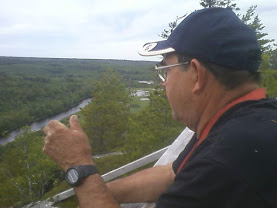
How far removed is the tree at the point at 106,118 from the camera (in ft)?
83.7

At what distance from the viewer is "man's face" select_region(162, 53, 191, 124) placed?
1416 millimetres

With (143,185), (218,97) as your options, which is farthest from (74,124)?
(218,97)

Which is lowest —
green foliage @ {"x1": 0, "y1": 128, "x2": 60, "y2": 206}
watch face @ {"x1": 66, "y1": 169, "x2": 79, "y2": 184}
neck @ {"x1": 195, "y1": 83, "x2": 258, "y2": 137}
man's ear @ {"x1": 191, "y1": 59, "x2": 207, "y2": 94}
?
green foliage @ {"x1": 0, "y1": 128, "x2": 60, "y2": 206}

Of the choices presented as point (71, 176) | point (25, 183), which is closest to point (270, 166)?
point (71, 176)

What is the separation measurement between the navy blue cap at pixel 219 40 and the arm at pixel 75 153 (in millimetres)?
767

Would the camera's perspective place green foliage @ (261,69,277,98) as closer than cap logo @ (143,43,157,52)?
No

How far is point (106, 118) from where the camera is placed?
25.2 meters

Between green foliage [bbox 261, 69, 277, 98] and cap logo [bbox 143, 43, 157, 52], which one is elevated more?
cap logo [bbox 143, 43, 157, 52]

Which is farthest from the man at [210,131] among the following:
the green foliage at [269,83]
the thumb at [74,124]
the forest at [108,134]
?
the green foliage at [269,83]

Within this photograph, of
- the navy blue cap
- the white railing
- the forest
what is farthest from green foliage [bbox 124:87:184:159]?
the navy blue cap

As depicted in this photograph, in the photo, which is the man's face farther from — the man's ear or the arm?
the arm

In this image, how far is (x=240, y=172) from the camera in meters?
0.89

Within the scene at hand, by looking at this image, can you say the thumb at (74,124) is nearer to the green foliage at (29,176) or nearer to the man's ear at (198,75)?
the man's ear at (198,75)

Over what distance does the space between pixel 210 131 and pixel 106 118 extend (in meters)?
24.3
